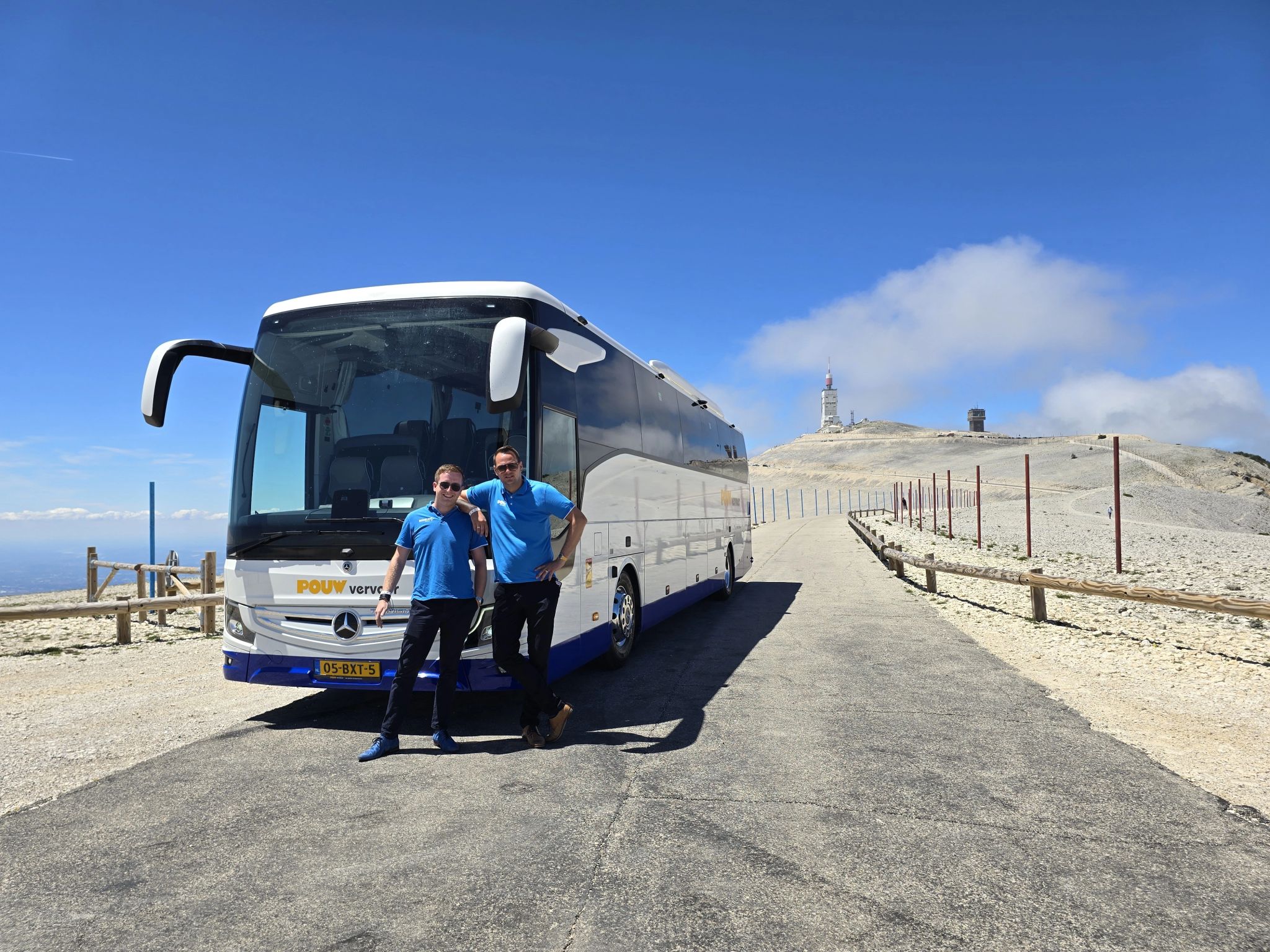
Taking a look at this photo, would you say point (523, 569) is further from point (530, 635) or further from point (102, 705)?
point (102, 705)

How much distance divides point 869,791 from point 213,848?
3.41m

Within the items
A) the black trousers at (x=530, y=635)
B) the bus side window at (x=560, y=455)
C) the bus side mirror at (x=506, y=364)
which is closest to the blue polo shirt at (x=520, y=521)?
the black trousers at (x=530, y=635)

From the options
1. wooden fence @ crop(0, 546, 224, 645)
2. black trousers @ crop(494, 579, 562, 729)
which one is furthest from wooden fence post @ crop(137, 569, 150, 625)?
black trousers @ crop(494, 579, 562, 729)

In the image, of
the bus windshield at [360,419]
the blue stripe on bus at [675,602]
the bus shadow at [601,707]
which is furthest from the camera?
the blue stripe on bus at [675,602]

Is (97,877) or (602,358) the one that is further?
(602,358)

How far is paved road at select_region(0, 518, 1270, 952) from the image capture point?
10.2 ft

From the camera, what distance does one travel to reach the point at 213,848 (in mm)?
3908

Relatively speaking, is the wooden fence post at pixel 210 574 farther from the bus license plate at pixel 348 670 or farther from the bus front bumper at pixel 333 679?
the bus license plate at pixel 348 670

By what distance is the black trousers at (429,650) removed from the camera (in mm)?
5512

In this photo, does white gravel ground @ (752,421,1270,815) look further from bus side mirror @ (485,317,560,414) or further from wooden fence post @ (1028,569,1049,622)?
bus side mirror @ (485,317,560,414)

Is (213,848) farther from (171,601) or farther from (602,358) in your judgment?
(171,601)

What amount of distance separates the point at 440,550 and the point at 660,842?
2534 mm

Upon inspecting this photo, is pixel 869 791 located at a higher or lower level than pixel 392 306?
lower

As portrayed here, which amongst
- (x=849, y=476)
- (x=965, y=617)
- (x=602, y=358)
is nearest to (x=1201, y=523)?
(x=965, y=617)
